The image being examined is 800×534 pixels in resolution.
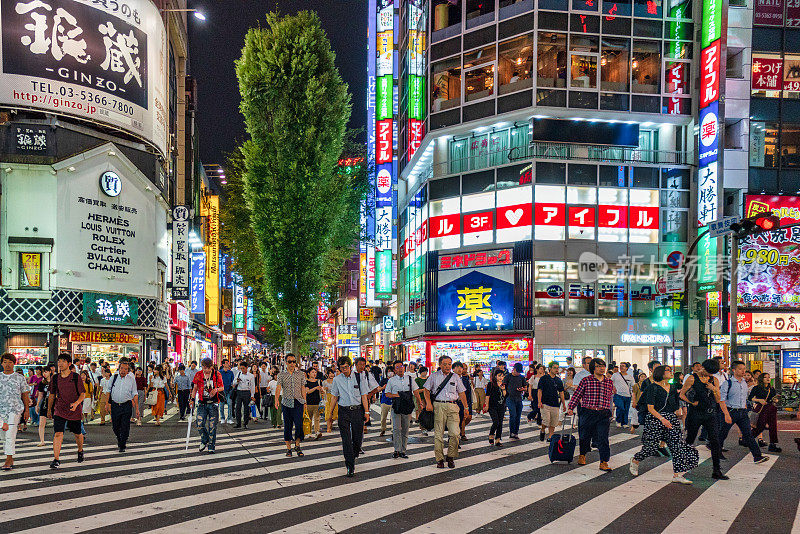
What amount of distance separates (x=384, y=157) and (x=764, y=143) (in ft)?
64.6

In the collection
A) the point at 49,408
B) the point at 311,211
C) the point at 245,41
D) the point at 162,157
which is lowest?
the point at 49,408

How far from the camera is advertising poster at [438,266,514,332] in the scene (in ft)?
114

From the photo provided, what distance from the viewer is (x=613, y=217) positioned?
3469 cm

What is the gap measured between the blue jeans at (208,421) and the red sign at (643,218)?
81.9 ft

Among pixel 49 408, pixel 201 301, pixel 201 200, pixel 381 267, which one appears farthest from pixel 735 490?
pixel 201 200

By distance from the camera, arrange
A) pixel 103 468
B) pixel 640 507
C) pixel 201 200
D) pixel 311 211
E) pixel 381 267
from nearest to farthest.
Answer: pixel 640 507 < pixel 103 468 < pixel 311 211 < pixel 381 267 < pixel 201 200

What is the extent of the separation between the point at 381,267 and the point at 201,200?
16609 millimetres

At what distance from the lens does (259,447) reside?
1566 cm

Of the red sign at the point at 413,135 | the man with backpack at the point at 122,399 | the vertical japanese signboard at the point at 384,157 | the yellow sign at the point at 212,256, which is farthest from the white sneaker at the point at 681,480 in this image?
the yellow sign at the point at 212,256

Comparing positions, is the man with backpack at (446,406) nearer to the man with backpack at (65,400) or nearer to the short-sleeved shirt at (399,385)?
the short-sleeved shirt at (399,385)

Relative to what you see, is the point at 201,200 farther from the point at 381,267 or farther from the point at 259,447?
the point at 259,447

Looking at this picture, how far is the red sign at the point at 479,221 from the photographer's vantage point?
3547 cm

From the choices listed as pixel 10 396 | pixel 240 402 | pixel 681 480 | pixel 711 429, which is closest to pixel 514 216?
pixel 240 402

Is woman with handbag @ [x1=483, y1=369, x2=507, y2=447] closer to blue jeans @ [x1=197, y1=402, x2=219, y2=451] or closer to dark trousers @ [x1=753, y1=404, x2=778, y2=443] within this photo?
dark trousers @ [x1=753, y1=404, x2=778, y2=443]
